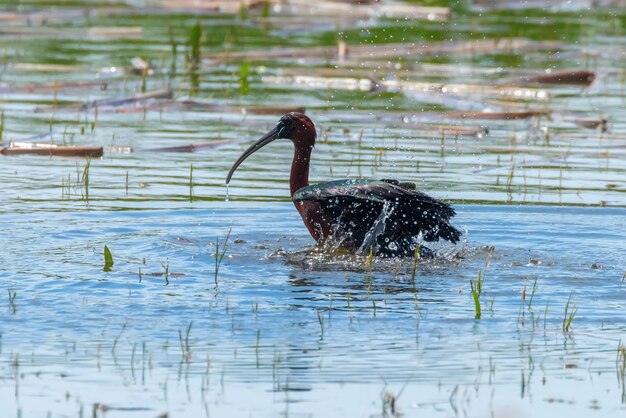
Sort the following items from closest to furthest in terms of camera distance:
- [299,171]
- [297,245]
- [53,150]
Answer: [297,245] < [299,171] < [53,150]

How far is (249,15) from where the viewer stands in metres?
21.0

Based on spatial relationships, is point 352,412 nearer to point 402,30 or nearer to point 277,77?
point 277,77

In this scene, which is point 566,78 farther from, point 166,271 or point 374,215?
point 166,271

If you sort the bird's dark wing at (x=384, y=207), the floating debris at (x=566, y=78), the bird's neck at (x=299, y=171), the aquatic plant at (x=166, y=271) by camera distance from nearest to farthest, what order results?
1. the aquatic plant at (x=166, y=271)
2. the bird's dark wing at (x=384, y=207)
3. the bird's neck at (x=299, y=171)
4. the floating debris at (x=566, y=78)

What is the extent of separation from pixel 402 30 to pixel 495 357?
532 inches

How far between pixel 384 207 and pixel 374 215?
14 centimetres

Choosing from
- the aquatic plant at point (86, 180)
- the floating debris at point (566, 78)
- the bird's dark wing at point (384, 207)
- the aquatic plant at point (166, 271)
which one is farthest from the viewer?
the floating debris at point (566, 78)

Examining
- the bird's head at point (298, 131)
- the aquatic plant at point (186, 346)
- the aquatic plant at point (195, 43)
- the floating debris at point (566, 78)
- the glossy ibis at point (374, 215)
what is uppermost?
the aquatic plant at point (195, 43)

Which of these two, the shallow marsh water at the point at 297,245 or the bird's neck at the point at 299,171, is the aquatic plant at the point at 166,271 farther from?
the bird's neck at the point at 299,171

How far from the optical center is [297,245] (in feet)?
29.1

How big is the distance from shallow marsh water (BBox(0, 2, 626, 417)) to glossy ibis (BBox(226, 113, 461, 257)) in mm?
190

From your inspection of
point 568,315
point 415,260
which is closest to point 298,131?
point 415,260

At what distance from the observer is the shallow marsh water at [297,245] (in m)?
5.57

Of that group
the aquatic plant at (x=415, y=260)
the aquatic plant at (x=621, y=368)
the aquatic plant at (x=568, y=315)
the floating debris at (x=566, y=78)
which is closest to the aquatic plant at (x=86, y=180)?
the aquatic plant at (x=415, y=260)
